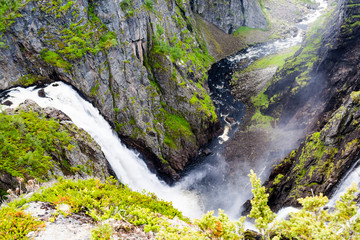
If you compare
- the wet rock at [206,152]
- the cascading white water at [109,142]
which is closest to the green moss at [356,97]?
the cascading white water at [109,142]

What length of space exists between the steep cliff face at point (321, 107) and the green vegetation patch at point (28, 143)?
27.0m

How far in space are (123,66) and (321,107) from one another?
129ft

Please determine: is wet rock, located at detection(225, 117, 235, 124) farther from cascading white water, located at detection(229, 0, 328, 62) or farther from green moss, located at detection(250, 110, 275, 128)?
cascading white water, located at detection(229, 0, 328, 62)

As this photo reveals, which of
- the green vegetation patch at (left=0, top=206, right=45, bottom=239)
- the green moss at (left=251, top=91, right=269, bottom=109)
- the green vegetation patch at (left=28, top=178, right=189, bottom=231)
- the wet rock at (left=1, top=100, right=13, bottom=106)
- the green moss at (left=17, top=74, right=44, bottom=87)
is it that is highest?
the green moss at (left=17, top=74, right=44, bottom=87)

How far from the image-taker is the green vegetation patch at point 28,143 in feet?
67.5

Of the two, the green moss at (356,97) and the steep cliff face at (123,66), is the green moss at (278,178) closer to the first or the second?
the green moss at (356,97)

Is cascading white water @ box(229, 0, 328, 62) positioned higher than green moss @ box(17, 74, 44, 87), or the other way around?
green moss @ box(17, 74, 44, 87)

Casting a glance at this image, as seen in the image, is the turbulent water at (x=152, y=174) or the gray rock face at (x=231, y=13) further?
the gray rock face at (x=231, y=13)

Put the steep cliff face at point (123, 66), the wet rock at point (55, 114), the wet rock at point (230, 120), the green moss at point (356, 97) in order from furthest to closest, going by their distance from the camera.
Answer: the wet rock at point (230, 120)
the steep cliff face at point (123, 66)
the wet rock at point (55, 114)
the green moss at point (356, 97)

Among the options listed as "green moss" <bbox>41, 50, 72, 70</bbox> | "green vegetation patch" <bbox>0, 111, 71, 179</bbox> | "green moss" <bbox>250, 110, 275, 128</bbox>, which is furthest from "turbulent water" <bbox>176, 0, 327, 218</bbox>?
"green moss" <bbox>41, 50, 72, 70</bbox>

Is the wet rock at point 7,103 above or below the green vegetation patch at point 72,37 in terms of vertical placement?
below

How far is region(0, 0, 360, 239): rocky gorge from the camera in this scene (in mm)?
27422

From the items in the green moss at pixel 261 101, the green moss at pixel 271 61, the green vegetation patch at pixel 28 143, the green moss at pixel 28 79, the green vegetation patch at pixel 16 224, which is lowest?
the green moss at pixel 261 101

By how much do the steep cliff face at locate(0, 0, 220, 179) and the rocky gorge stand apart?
0.17 metres
